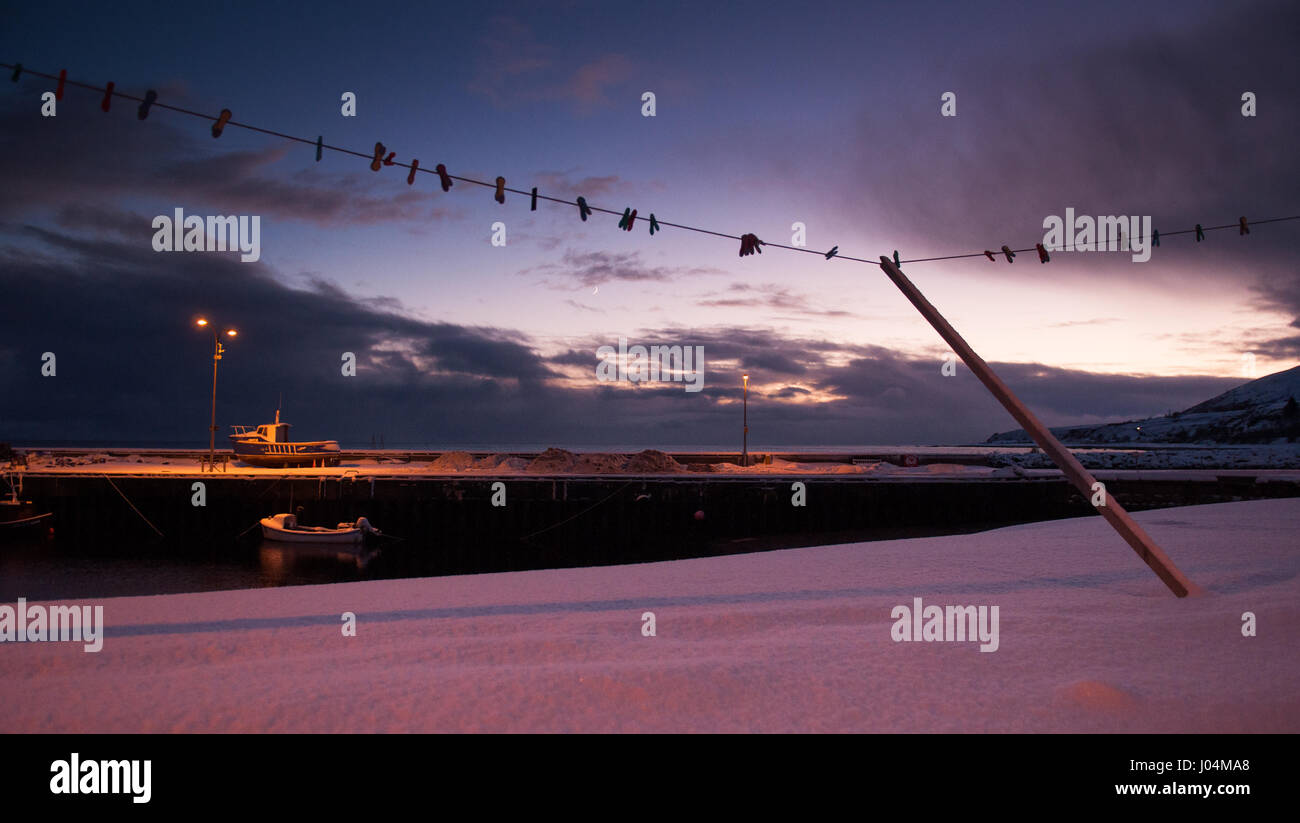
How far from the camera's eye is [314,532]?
109 ft

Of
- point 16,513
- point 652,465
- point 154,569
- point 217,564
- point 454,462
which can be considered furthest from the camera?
point 454,462

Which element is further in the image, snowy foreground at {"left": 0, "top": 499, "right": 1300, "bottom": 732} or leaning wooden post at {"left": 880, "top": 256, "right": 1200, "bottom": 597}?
leaning wooden post at {"left": 880, "top": 256, "right": 1200, "bottom": 597}

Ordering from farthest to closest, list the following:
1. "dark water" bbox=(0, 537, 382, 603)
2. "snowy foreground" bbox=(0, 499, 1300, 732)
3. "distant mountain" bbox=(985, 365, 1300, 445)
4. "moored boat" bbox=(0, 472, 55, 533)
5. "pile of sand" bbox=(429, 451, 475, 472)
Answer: "distant mountain" bbox=(985, 365, 1300, 445)
"pile of sand" bbox=(429, 451, 475, 472)
"moored boat" bbox=(0, 472, 55, 533)
"dark water" bbox=(0, 537, 382, 603)
"snowy foreground" bbox=(0, 499, 1300, 732)

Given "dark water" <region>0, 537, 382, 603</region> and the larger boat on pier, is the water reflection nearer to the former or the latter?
"dark water" <region>0, 537, 382, 603</region>

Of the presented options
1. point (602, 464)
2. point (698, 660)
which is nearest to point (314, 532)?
point (602, 464)

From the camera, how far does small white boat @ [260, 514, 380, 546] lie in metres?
32.9

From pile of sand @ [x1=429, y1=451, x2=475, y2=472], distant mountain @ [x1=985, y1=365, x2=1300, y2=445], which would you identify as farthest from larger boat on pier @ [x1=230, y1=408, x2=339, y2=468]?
distant mountain @ [x1=985, y1=365, x2=1300, y2=445]

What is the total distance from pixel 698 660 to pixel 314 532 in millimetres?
31619

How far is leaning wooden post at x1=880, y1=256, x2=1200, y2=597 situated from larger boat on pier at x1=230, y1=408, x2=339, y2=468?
4410cm

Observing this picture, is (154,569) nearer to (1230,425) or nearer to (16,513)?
(16,513)

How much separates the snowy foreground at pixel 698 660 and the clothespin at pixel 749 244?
4.66m

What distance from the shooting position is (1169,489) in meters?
33.1

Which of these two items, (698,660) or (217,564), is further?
(217,564)
